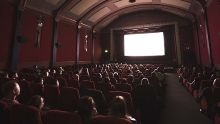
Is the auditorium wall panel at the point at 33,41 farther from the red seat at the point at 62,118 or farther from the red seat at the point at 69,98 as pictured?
the red seat at the point at 62,118

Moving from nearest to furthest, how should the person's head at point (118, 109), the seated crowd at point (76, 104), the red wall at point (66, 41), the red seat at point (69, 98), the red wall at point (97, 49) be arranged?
the seated crowd at point (76, 104), the person's head at point (118, 109), the red seat at point (69, 98), the red wall at point (66, 41), the red wall at point (97, 49)

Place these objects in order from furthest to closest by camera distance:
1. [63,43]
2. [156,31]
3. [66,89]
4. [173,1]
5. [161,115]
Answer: [156,31] → [173,1] → [63,43] → [161,115] → [66,89]

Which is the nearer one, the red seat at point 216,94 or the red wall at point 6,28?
the red seat at point 216,94

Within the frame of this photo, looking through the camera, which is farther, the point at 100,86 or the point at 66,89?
the point at 100,86

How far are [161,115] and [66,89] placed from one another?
284 cm

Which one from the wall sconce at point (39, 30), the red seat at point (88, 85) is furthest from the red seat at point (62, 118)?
the wall sconce at point (39, 30)

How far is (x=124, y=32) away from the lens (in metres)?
22.2

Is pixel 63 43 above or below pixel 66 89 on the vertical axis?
above

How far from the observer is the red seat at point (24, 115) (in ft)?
6.03

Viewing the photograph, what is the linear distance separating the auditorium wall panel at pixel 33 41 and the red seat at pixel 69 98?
7.94 meters

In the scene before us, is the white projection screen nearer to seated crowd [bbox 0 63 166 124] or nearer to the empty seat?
seated crowd [bbox 0 63 166 124]

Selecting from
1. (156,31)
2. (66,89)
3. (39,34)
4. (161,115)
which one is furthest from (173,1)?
(66,89)

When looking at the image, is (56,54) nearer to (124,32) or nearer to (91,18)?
(91,18)

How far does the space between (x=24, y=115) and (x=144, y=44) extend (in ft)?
67.0
